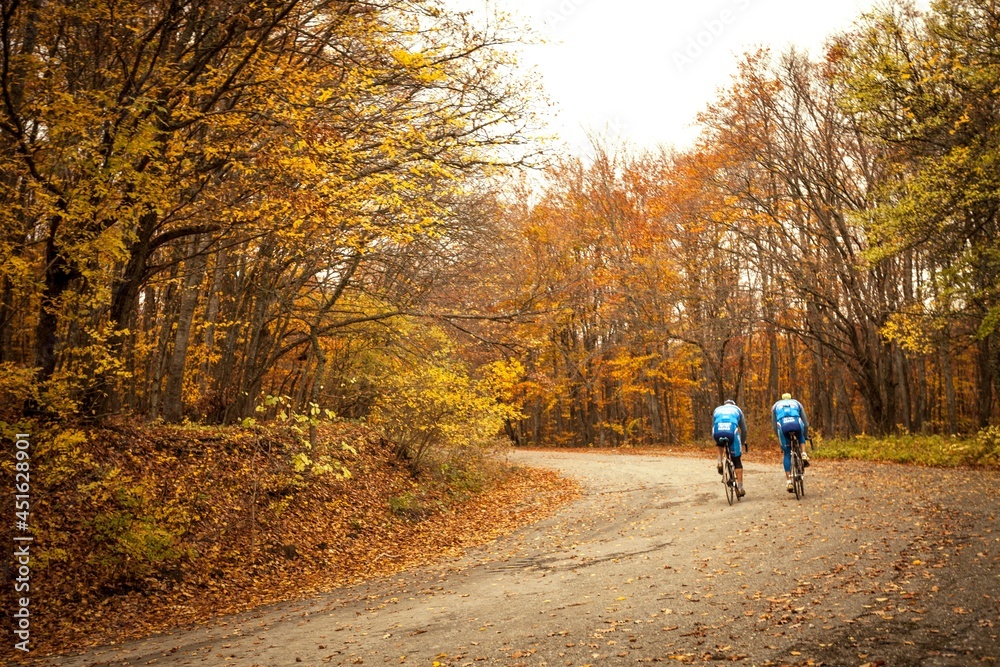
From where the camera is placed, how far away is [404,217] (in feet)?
41.5

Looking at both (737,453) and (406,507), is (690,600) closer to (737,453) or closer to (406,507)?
(737,453)

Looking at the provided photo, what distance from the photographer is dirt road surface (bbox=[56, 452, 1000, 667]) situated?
226 inches

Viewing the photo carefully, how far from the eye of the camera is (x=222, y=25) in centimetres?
966

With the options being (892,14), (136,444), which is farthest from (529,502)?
(892,14)

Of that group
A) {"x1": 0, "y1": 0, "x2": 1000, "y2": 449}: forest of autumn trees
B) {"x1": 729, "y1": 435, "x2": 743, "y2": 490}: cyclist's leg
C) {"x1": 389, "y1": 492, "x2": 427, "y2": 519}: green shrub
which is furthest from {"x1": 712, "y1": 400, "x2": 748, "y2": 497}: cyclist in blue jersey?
{"x1": 389, "y1": 492, "x2": 427, "y2": 519}: green shrub

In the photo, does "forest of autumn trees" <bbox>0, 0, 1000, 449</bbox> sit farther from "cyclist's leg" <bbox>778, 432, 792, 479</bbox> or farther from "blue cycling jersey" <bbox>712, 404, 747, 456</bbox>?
"cyclist's leg" <bbox>778, 432, 792, 479</bbox>

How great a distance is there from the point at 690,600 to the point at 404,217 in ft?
26.1

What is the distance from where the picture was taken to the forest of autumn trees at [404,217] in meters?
9.02

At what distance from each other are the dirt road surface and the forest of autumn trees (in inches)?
169

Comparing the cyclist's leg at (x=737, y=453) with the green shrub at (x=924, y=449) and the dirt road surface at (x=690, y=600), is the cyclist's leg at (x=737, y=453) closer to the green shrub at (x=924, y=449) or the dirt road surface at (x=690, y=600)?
the dirt road surface at (x=690, y=600)

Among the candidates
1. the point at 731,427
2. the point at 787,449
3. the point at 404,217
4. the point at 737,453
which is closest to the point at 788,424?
the point at 787,449

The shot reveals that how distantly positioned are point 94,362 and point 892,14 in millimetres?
19259

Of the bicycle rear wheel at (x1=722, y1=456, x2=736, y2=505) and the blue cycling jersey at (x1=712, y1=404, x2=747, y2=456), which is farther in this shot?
the bicycle rear wheel at (x1=722, y1=456, x2=736, y2=505)

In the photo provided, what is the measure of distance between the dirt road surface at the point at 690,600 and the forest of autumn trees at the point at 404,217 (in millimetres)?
4296
